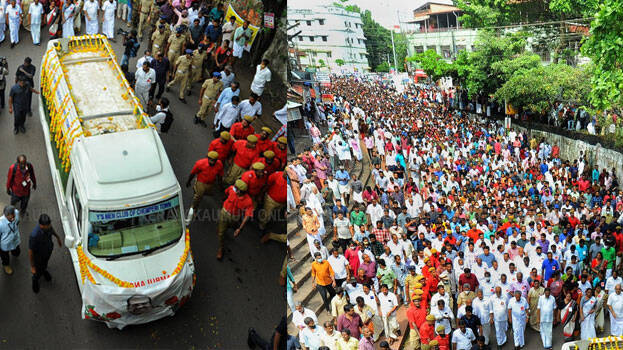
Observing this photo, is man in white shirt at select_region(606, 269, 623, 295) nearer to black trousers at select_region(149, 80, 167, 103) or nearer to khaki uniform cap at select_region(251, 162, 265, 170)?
khaki uniform cap at select_region(251, 162, 265, 170)

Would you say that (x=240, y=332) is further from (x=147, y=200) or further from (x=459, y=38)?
(x=459, y=38)

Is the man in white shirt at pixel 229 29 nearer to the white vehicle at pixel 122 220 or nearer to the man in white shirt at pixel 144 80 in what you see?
the man in white shirt at pixel 144 80

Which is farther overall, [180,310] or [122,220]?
[180,310]

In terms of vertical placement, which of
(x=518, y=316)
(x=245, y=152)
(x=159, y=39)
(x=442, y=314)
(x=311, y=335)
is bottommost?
(x=518, y=316)

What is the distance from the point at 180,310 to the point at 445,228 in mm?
4632

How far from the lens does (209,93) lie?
10430mm

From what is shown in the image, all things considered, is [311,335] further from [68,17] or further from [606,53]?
[68,17]

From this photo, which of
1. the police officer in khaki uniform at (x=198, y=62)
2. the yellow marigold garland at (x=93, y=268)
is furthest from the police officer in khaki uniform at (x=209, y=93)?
the yellow marigold garland at (x=93, y=268)

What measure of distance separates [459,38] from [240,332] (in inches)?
264

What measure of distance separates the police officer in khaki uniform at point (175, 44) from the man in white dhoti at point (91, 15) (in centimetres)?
213

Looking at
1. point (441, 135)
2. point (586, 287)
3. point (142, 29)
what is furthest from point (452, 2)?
point (142, 29)

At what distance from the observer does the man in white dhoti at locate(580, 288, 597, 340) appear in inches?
352

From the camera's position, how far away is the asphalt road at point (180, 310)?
6.78m

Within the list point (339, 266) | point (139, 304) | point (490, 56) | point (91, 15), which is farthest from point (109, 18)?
point (139, 304)
